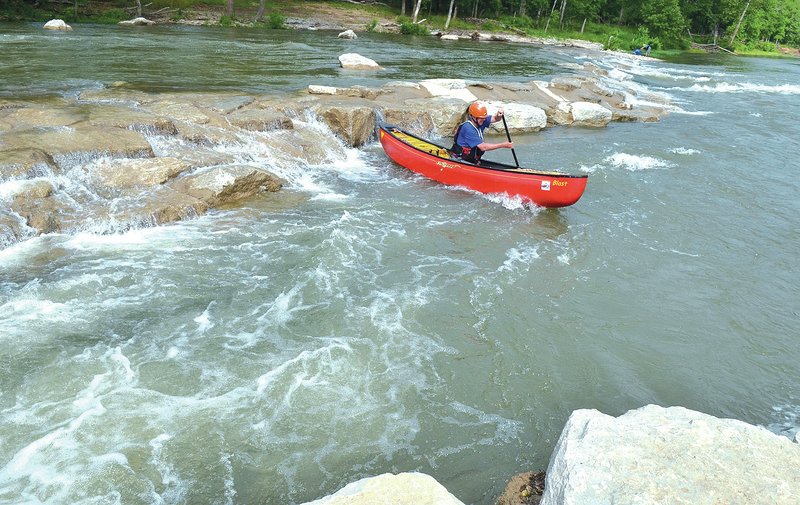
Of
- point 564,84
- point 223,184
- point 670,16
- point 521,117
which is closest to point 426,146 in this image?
point 223,184

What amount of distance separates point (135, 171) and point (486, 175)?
6260 millimetres

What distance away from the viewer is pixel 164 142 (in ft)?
36.7

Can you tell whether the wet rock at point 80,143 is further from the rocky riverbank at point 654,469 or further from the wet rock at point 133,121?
the rocky riverbank at point 654,469

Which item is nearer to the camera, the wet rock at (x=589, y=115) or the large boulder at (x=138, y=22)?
the wet rock at (x=589, y=115)

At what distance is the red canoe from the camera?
34.0 ft

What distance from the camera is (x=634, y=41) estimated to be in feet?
163

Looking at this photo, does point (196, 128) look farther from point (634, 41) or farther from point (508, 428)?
point (634, 41)

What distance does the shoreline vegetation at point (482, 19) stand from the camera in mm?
Answer: 34344

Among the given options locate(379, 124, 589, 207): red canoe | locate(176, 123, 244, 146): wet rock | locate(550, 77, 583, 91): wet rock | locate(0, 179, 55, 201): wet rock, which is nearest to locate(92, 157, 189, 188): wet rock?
locate(0, 179, 55, 201): wet rock

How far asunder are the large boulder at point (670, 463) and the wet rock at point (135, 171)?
27.3ft

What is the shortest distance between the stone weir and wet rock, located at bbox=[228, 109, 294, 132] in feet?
0.07

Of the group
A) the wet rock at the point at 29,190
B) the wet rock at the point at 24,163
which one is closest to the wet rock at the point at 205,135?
the wet rock at the point at 24,163

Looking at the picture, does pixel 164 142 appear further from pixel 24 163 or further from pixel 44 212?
pixel 44 212

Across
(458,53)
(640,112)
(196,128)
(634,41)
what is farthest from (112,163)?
(634,41)
